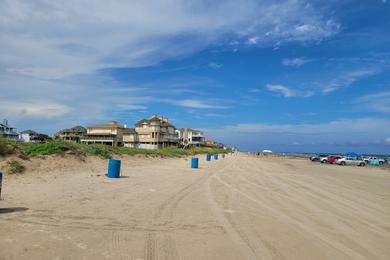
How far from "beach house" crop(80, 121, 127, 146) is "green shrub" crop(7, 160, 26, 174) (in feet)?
233

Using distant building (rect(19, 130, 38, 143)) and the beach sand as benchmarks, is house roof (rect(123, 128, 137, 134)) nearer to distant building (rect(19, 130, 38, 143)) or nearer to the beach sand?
distant building (rect(19, 130, 38, 143))

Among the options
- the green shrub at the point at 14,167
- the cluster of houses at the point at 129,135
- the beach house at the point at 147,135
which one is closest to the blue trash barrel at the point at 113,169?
the green shrub at the point at 14,167

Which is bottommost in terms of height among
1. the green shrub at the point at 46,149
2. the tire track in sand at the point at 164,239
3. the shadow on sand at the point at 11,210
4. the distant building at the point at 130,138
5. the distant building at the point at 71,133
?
the tire track in sand at the point at 164,239

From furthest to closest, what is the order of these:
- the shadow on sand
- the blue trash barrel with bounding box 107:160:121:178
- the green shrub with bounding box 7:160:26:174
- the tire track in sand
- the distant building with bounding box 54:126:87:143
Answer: the distant building with bounding box 54:126:87:143, the blue trash barrel with bounding box 107:160:121:178, the green shrub with bounding box 7:160:26:174, the shadow on sand, the tire track in sand

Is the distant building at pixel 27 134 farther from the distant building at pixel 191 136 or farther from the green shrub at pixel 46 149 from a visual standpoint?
the green shrub at pixel 46 149

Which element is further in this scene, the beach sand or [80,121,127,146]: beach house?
[80,121,127,146]: beach house

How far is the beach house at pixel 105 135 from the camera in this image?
84500 millimetres

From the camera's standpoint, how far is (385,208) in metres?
10.6

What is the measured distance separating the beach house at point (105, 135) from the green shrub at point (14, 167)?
71101 millimetres

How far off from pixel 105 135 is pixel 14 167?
74.0 meters

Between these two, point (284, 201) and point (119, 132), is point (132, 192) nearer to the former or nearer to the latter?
point (284, 201)

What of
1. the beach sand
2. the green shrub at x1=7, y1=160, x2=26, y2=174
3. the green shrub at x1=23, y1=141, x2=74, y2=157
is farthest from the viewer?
the green shrub at x1=23, y1=141, x2=74, y2=157

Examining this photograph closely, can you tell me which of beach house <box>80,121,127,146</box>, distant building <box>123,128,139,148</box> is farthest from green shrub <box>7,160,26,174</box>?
beach house <box>80,121,127,146</box>

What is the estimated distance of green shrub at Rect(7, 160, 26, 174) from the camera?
42.6ft
